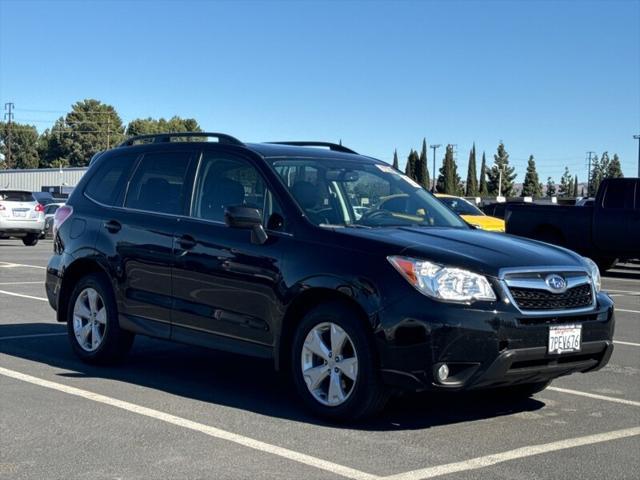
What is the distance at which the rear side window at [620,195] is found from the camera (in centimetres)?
1992

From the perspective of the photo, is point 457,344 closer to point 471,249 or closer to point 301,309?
point 471,249

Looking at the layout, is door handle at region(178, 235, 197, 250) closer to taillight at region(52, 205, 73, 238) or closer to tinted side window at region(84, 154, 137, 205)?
tinted side window at region(84, 154, 137, 205)

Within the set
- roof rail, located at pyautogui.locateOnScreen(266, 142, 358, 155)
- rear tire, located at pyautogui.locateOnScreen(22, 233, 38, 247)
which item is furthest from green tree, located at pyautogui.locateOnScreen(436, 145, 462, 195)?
roof rail, located at pyautogui.locateOnScreen(266, 142, 358, 155)

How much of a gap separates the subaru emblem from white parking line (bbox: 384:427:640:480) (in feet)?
3.07

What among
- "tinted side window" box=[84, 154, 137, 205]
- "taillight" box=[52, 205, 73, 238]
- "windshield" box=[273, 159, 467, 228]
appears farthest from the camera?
"taillight" box=[52, 205, 73, 238]

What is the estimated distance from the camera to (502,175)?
417 feet

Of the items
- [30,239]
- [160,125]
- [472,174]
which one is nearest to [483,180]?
[472,174]

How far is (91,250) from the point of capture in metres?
7.88

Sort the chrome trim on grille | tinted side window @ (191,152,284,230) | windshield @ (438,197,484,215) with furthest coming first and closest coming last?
windshield @ (438,197,484,215)
tinted side window @ (191,152,284,230)
the chrome trim on grille

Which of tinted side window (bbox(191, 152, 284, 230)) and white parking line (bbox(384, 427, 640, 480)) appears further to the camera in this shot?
tinted side window (bbox(191, 152, 284, 230))

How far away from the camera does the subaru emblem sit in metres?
5.85

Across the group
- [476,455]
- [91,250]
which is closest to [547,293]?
[476,455]

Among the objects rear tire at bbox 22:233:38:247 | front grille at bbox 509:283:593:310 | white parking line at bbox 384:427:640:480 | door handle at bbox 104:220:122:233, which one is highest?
door handle at bbox 104:220:122:233

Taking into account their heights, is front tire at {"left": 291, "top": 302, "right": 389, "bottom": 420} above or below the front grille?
below
